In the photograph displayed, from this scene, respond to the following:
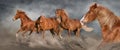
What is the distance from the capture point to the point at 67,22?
16766mm

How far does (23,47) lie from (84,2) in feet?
5.19

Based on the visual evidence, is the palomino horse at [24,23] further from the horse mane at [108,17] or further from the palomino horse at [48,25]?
the horse mane at [108,17]

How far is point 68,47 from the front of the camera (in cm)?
1675

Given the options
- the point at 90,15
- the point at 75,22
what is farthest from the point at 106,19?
the point at 75,22

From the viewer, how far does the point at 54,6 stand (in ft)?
54.8

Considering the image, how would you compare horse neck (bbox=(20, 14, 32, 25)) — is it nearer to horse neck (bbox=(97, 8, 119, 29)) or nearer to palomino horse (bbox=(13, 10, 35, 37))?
palomino horse (bbox=(13, 10, 35, 37))

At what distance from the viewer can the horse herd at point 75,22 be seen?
16.7 meters

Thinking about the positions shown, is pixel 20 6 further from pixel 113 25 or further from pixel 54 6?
pixel 113 25

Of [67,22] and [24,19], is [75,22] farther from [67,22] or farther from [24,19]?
[24,19]

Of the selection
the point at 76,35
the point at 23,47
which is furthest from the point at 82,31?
the point at 23,47

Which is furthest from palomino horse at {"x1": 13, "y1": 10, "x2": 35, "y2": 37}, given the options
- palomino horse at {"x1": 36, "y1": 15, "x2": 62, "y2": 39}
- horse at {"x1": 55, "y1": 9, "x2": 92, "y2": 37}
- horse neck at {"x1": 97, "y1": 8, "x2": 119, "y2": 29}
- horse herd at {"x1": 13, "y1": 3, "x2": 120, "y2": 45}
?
horse neck at {"x1": 97, "y1": 8, "x2": 119, "y2": 29}

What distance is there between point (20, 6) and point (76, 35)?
1.32 m

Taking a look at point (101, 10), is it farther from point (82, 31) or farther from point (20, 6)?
point (20, 6)

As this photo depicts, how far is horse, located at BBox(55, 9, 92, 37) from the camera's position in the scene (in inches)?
657
